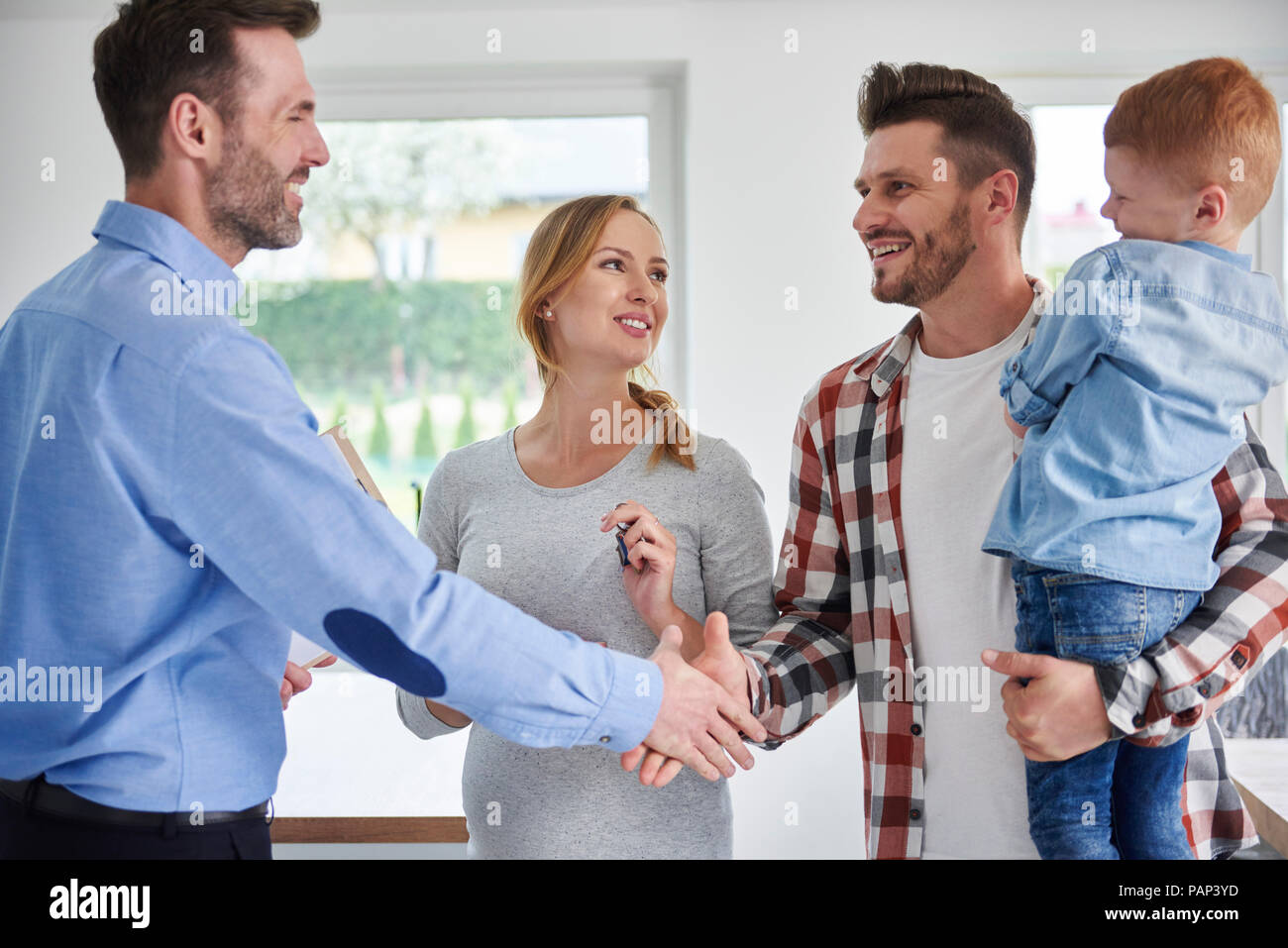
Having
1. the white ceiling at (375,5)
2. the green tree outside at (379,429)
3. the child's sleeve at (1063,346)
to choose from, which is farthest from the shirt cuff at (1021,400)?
the green tree outside at (379,429)

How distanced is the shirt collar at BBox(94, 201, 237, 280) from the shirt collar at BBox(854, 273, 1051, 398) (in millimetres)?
763

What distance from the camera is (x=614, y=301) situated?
1401 mm

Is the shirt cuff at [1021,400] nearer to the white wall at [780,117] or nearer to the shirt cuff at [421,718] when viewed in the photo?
the shirt cuff at [421,718]

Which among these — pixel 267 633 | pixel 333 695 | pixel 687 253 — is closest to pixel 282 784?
pixel 333 695

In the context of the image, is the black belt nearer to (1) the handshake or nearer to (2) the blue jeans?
(1) the handshake

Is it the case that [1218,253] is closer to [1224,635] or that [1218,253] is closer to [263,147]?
[1224,635]

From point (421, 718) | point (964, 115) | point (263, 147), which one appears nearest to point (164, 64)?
point (263, 147)

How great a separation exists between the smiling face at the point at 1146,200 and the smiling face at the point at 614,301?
59 cm

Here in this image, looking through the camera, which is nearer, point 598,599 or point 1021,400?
point 1021,400

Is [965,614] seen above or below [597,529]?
below

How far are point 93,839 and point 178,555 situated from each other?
9.9 inches

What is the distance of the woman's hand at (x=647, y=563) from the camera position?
120 cm

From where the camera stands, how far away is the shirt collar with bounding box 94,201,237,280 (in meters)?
0.93
